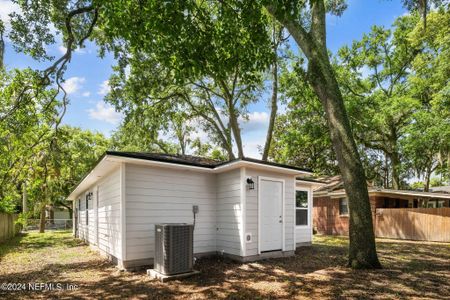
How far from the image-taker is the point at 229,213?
814 centimetres

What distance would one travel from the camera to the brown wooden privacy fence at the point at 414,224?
1348 centimetres

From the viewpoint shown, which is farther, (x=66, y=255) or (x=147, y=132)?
(x=147, y=132)

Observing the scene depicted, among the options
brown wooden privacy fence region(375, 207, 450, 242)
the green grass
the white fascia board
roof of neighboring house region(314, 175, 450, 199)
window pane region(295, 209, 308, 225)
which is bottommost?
brown wooden privacy fence region(375, 207, 450, 242)

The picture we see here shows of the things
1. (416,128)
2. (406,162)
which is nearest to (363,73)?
(416,128)

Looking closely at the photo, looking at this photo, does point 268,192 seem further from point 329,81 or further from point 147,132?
point 147,132

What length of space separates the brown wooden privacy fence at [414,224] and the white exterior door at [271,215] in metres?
9.43

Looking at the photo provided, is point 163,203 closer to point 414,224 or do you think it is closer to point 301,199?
point 301,199

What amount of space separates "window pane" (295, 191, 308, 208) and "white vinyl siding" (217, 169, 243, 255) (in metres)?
3.38

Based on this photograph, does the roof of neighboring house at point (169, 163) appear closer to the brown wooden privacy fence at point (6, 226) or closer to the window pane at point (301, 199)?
the window pane at point (301, 199)

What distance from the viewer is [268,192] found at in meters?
8.37

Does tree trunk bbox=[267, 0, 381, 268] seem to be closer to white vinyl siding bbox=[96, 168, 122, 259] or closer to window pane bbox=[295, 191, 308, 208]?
window pane bbox=[295, 191, 308, 208]

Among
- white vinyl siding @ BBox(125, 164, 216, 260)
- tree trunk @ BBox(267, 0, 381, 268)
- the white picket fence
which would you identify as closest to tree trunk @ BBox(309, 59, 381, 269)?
tree trunk @ BBox(267, 0, 381, 268)

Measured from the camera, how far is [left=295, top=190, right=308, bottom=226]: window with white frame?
10641mm

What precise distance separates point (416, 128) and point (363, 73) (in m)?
7.07
